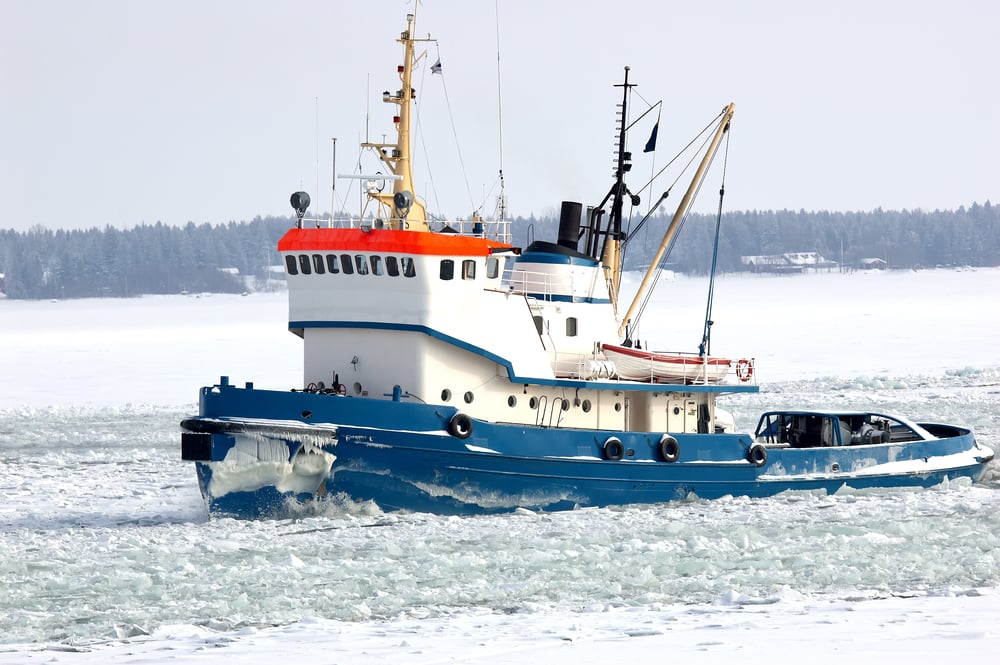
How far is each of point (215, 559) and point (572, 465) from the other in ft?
18.1

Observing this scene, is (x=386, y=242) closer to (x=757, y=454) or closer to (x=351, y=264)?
(x=351, y=264)

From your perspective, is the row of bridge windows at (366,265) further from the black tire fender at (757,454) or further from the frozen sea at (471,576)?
the black tire fender at (757,454)

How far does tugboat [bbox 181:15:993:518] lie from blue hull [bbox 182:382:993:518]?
0.02 metres

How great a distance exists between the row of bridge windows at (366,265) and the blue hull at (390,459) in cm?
179

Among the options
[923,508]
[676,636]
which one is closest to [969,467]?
[923,508]

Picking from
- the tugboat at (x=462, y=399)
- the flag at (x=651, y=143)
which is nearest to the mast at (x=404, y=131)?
the tugboat at (x=462, y=399)

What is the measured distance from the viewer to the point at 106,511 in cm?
2002

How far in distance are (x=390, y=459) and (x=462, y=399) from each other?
151 cm

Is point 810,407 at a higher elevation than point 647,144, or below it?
below

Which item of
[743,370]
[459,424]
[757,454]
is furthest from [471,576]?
[743,370]

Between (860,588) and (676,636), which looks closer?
(676,636)

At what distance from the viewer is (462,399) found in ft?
63.6

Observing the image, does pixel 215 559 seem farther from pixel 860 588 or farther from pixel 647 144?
pixel 647 144

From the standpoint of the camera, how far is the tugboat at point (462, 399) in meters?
18.4
